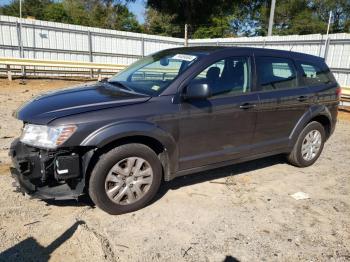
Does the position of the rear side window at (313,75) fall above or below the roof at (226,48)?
below

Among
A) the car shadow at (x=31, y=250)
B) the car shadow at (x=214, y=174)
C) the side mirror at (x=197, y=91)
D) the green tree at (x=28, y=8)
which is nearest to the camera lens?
the car shadow at (x=31, y=250)

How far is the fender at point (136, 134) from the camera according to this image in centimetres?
319

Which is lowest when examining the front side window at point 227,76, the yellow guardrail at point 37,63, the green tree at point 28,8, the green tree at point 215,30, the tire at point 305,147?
the tire at point 305,147

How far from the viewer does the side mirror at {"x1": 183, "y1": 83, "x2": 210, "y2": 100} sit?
3.57 metres

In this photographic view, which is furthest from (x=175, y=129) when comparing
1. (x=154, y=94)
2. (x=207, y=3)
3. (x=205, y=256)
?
(x=207, y=3)

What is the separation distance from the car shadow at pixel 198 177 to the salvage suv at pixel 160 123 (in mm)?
416

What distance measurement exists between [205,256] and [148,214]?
895mm

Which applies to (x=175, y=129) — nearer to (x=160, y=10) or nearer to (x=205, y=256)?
(x=205, y=256)

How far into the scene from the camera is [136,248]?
3018mm

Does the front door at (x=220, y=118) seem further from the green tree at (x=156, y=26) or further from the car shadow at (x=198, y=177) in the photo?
the green tree at (x=156, y=26)

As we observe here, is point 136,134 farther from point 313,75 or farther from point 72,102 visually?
point 313,75

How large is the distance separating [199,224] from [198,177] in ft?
4.16

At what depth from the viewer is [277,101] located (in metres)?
4.50

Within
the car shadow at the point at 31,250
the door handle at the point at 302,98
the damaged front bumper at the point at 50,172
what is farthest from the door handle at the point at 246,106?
the car shadow at the point at 31,250
